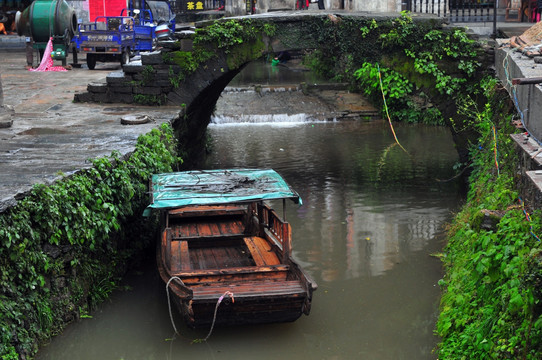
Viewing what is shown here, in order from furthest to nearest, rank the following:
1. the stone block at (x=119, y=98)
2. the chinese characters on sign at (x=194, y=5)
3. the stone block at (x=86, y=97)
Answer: the chinese characters on sign at (x=194, y=5), the stone block at (x=86, y=97), the stone block at (x=119, y=98)

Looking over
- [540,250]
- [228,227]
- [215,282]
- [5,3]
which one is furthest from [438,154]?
[5,3]

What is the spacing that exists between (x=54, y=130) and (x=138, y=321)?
13.7 feet

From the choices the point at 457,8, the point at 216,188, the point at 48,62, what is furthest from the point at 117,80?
the point at 457,8

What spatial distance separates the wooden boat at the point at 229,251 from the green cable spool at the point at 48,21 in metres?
10.9

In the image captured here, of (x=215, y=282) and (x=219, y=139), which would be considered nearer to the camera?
(x=215, y=282)

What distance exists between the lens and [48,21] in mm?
18766

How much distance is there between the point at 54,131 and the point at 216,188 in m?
3.64

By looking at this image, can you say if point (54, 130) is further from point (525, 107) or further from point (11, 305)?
point (525, 107)

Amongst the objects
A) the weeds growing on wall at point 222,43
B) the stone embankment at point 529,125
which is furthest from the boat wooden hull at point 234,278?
the weeds growing on wall at point 222,43

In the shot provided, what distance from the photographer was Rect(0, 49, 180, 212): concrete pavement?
781cm

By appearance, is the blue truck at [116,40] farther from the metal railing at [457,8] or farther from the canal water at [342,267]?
the metal railing at [457,8]

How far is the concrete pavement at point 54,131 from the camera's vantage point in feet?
25.6

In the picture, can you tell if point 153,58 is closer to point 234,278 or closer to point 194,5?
point 234,278

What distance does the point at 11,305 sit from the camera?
233 inches
